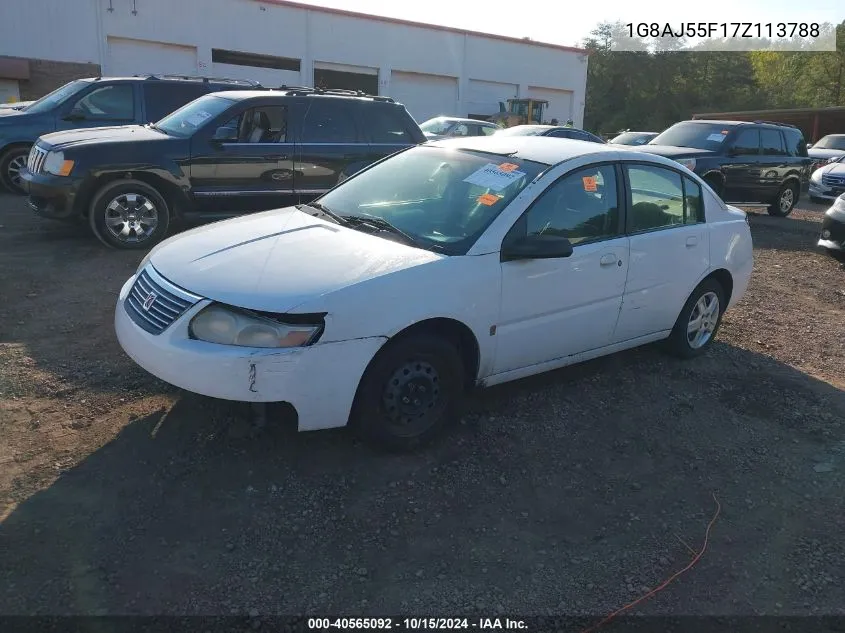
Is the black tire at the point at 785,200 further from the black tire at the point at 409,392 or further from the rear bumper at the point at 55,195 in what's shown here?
the rear bumper at the point at 55,195

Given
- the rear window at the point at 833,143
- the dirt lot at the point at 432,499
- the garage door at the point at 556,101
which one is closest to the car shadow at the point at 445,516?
the dirt lot at the point at 432,499

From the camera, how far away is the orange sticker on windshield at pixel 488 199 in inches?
157

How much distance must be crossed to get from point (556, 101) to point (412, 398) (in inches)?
1527

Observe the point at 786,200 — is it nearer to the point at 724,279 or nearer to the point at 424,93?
the point at 724,279

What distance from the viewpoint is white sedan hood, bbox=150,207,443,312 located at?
3.26 m

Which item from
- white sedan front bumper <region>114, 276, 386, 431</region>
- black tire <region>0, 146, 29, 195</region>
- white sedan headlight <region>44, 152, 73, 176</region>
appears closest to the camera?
white sedan front bumper <region>114, 276, 386, 431</region>

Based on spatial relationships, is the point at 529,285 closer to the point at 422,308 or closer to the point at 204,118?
the point at 422,308

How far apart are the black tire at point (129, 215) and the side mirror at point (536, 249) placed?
5.10 m

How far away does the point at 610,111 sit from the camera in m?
64.5

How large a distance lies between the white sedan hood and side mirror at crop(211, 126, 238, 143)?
3.82 metres

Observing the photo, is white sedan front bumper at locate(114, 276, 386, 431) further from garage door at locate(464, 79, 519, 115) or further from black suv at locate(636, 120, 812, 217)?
garage door at locate(464, 79, 519, 115)

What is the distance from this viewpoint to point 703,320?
5.35 meters

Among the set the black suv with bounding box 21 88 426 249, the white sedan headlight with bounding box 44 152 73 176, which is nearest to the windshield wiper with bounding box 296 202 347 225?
the black suv with bounding box 21 88 426 249

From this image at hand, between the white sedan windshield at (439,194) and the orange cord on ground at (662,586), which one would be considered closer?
the orange cord on ground at (662,586)
